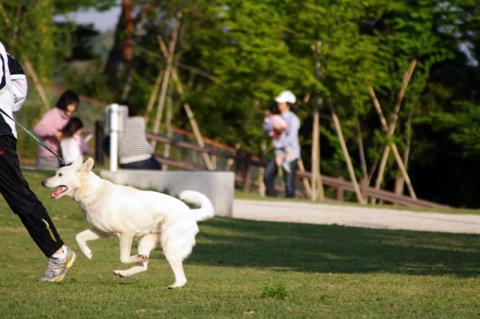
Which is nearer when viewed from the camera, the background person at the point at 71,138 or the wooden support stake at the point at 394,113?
the background person at the point at 71,138

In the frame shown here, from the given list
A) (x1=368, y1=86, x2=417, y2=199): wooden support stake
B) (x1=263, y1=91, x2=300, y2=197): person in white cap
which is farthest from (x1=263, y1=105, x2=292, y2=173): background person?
(x1=368, y1=86, x2=417, y2=199): wooden support stake

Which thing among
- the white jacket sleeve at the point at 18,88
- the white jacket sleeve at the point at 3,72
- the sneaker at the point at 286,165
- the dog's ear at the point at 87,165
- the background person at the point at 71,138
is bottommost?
the sneaker at the point at 286,165

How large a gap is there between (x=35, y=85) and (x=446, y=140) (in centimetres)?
1107

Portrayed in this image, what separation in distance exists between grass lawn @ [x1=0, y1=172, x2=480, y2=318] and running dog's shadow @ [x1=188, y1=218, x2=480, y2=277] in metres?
0.01

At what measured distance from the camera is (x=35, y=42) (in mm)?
33812

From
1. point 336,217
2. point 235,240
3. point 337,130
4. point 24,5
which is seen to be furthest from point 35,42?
point 235,240

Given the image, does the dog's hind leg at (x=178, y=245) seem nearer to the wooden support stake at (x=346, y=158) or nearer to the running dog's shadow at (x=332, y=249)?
the running dog's shadow at (x=332, y=249)

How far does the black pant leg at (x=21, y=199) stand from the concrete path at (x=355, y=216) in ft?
28.8

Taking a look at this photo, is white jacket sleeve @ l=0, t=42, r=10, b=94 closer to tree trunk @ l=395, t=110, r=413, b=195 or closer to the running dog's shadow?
the running dog's shadow

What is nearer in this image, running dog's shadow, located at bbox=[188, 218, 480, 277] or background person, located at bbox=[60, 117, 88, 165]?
running dog's shadow, located at bbox=[188, 218, 480, 277]

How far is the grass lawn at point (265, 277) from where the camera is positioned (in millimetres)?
8469

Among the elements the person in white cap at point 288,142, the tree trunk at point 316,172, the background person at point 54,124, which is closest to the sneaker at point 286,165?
the person in white cap at point 288,142

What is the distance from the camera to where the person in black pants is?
377 inches

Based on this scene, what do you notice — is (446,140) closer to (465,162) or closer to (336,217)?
(465,162)
